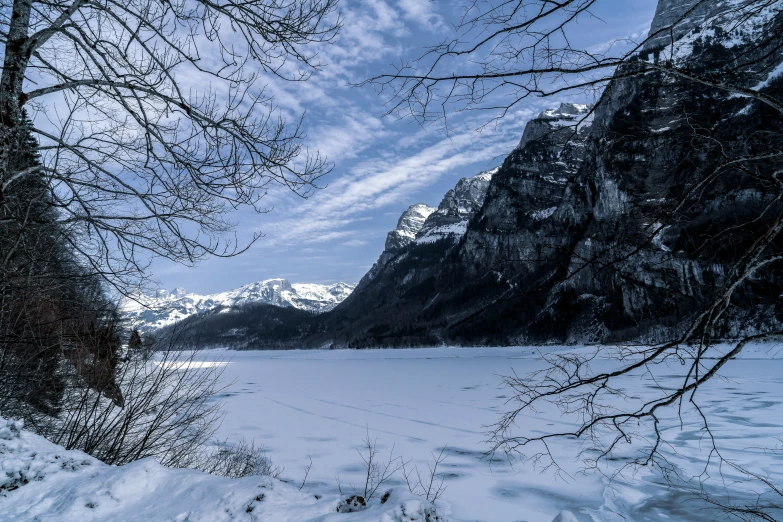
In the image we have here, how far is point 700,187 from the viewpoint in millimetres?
2631

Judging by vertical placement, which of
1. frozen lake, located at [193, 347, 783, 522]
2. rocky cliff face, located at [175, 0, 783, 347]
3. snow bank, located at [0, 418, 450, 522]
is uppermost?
rocky cliff face, located at [175, 0, 783, 347]

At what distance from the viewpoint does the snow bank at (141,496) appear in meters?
2.79

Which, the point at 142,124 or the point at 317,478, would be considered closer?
the point at 142,124

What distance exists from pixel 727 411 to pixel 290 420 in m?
14.6

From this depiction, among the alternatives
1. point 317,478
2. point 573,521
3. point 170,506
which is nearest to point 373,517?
point 170,506

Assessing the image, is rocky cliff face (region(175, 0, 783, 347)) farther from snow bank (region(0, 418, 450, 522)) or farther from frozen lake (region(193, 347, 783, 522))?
snow bank (region(0, 418, 450, 522))

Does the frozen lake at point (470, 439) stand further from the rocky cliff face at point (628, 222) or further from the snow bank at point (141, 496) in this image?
the snow bank at point (141, 496)

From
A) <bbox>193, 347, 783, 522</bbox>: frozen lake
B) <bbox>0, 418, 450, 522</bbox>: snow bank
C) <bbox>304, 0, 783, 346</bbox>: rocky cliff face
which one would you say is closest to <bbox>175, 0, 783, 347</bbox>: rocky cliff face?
<bbox>304, 0, 783, 346</bbox>: rocky cliff face

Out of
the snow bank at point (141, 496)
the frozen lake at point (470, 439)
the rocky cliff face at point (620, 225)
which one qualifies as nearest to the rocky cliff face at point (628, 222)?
the rocky cliff face at point (620, 225)

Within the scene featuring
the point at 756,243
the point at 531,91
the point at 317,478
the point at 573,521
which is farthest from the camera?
the point at 317,478

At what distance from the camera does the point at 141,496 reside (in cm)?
299

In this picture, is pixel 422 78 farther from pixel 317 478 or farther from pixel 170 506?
pixel 317 478

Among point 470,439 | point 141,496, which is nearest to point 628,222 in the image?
point 141,496

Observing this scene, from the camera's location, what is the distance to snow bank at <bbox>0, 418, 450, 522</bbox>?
279 centimetres
